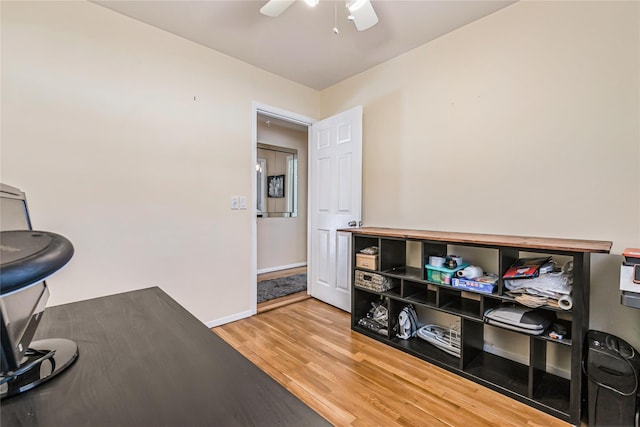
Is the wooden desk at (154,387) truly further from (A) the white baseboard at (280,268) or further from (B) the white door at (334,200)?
(A) the white baseboard at (280,268)

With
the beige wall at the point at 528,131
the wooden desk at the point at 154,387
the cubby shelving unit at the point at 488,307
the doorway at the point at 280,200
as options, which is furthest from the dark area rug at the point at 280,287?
the wooden desk at the point at 154,387

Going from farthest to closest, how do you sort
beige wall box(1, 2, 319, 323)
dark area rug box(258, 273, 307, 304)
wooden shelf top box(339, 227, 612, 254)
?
dark area rug box(258, 273, 307, 304), beige wall box(1, 2, 319, 323), wooden shelf top box(339, 227, 612, 254)

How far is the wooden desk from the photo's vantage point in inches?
20.2

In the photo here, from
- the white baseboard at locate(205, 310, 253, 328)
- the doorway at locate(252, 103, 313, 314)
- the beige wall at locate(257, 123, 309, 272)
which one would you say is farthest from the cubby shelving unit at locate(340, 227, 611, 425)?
the beige wall at locate(257, 123, 309, 272)

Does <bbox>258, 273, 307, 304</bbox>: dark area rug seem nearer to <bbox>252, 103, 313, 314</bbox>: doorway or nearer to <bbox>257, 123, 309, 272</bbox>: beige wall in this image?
<bbox>252, 103, 313, 314</bbox>: doorway

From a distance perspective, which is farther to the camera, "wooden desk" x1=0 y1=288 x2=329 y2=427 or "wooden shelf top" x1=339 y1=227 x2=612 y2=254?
"wooden shelf top" x1=339 y1=227 x2=612 y2=254

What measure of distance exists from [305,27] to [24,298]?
7.59 feet

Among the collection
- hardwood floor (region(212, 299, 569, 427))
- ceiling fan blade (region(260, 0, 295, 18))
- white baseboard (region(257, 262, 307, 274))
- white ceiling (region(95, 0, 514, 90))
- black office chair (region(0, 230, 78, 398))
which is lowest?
hardwood floor (region(212, 299, 569, 427))

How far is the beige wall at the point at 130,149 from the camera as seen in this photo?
1757mm

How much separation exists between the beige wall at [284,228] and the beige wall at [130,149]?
1.72m

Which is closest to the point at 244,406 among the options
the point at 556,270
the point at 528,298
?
the point at 528,298

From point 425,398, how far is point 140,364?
5.08 ft

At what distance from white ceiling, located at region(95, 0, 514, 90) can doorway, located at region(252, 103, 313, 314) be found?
1631 mm

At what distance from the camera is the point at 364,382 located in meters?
1.74
